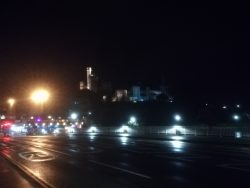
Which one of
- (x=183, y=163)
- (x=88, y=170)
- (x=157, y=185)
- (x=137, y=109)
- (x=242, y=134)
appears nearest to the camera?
(x=157, y=185)

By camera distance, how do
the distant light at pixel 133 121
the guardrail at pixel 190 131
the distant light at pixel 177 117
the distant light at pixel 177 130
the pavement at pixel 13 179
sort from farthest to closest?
1. the distant light at pixel 177 117
2. the distant light at pixel 133 121
3. the distant light at pixel 177 130
4. the guardrail at pixel 190 131
5. the pavement at pixel 13 179

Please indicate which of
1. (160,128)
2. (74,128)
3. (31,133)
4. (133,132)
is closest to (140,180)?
(160,128)

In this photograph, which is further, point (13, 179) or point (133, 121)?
point (133, 121)

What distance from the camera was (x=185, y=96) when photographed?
12612cm

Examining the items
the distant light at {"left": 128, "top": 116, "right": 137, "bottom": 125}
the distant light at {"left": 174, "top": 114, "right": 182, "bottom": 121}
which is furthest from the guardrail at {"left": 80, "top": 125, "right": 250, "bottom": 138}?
the distant light at {"left": 174, "top": 114, "right": 182, "bottom": 121}

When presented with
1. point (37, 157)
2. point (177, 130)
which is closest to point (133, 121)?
point (177, 130)

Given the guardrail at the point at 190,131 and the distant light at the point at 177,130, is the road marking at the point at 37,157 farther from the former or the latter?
the distant light at the point at 177,130

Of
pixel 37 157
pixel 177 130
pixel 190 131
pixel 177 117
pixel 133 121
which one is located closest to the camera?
pixel 37 157

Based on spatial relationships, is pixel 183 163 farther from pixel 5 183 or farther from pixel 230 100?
pixel 230 100

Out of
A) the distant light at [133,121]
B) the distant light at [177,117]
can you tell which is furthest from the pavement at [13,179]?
the distant light at [177,117]

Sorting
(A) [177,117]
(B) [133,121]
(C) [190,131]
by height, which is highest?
(A) [177,117]

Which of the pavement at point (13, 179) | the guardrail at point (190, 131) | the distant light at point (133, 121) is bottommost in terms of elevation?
the pavement at point (13, 179)

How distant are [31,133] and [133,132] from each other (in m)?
19.2

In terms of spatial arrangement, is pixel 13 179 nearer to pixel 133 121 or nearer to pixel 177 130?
pixel 177 130
